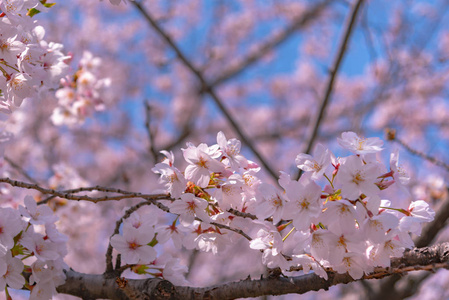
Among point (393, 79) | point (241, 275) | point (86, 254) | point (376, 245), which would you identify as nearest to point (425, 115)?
point (393, 79)

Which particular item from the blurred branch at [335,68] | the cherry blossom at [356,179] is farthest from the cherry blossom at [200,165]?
the blurred branch at [335,68]

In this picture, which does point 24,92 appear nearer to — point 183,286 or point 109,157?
point 183,286

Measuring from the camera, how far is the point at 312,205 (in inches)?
45.2

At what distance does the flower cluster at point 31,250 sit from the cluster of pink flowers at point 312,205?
0.52 metres

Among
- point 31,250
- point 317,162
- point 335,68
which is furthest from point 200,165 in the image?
point 335,68

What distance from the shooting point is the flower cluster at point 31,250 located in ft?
4.60

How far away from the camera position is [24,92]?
57.3 inches

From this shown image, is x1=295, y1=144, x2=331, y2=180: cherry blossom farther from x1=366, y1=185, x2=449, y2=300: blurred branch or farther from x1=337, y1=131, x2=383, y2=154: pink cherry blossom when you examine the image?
x1=366, y1=185, x2=449, y2=300: blurred branch

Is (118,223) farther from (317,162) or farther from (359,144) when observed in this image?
(359,144)

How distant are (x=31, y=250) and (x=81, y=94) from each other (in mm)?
1629

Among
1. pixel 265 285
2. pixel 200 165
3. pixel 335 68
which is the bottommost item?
pixel 265 285

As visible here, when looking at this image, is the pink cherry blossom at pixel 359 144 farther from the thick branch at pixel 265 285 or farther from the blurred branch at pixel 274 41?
the blurred branch at pixel 274 41

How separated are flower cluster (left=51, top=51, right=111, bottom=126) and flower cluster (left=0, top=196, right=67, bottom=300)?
1300 millimetres

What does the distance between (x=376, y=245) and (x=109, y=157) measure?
31.6 ft
